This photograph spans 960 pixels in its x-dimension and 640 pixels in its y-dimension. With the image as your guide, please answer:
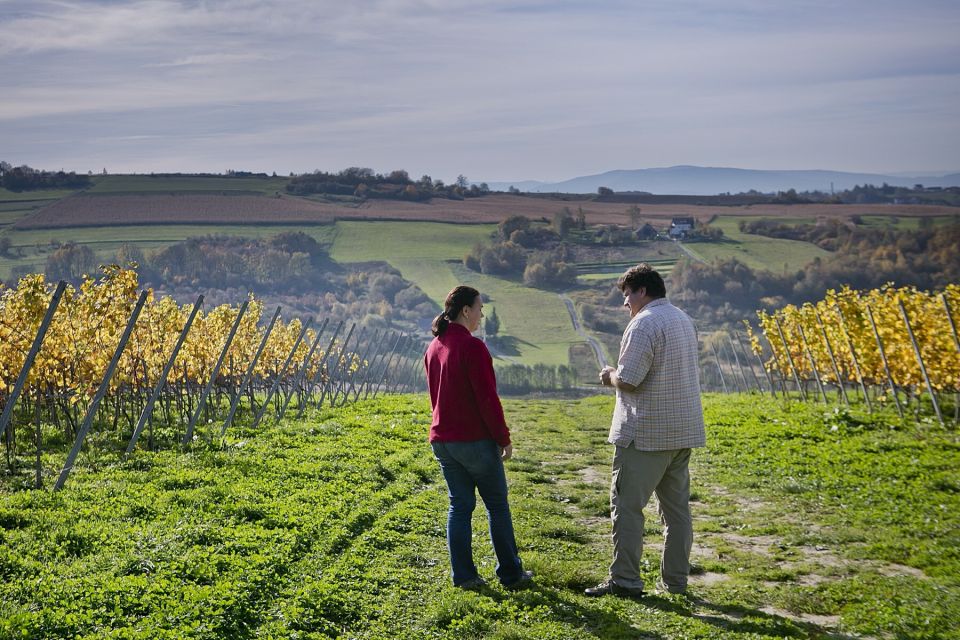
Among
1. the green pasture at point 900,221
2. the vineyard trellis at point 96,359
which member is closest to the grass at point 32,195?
the green pasture at point 900,221

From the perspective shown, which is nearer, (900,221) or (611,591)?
(611,591)

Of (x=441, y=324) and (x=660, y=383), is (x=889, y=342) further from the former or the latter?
(x=441, y=324)

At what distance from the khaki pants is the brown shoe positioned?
35 millimetres

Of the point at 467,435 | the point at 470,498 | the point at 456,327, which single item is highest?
the point at 456,327

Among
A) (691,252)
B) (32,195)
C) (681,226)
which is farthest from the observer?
(681,226)

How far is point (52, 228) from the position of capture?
4055 inches

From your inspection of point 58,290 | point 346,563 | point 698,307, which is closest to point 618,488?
point 346,563

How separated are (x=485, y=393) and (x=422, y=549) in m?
2.06

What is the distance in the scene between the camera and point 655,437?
6504 mm

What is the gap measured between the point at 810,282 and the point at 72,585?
97426 mm

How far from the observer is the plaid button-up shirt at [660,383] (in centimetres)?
652

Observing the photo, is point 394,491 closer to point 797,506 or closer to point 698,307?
point 797,506

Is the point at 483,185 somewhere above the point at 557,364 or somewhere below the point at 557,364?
above

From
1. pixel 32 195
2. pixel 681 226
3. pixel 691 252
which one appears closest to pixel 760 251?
pixel 691 252
